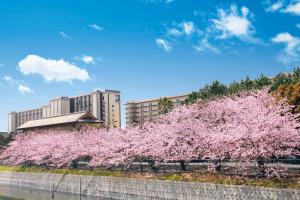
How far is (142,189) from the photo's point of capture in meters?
41.2

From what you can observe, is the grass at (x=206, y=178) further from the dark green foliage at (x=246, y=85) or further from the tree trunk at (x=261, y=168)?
the dark green foliage at (x=246, y=85)

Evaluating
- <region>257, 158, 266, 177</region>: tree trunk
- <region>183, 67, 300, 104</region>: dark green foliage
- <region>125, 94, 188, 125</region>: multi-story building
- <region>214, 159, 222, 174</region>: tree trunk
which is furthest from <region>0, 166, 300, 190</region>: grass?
<region>125, 94, 188, 125</region>: multi-story building

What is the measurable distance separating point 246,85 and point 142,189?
Result: 3571cm

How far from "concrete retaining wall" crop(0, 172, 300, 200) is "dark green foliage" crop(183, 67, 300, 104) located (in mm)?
23626

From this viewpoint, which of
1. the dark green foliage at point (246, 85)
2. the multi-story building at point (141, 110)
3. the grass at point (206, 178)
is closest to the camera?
the grass at point (206, 178)

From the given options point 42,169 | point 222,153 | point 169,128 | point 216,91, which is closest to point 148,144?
point 169,128

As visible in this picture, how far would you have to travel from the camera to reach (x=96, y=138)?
58281 millimetres

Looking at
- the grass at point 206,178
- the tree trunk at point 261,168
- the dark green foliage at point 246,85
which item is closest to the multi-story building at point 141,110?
the dark green foliage at point 246,85

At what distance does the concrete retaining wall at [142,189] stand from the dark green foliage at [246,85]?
77.5ft

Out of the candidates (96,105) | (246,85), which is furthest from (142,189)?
(96,105)

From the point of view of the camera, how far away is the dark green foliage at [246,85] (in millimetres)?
62812

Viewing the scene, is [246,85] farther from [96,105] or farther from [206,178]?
[96,105]

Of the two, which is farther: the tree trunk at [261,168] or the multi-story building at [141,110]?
the multi-story building at [141,110]

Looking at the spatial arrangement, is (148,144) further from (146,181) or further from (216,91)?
(216,91)
